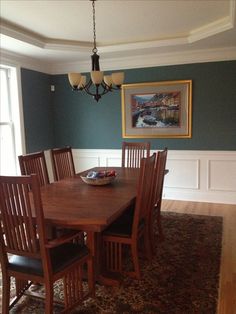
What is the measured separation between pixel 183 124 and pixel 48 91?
263cm

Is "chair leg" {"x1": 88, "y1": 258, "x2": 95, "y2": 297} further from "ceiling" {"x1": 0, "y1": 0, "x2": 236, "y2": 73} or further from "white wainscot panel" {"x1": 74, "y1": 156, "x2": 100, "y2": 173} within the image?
"white wainscot panel" {"x1": 74, "y1": 156, "x2": 100, "y2": 173}

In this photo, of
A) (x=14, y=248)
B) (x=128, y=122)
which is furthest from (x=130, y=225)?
(x=128, y=122)

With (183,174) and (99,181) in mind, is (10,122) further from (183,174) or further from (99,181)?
(183,174)

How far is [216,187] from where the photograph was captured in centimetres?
459

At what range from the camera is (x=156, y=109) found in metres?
4.78

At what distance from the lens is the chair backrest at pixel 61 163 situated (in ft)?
11.2

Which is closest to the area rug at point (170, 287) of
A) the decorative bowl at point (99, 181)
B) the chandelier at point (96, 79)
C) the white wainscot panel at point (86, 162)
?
the decorative bowl at point (99, 181)

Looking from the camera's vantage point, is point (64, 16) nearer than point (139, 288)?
No

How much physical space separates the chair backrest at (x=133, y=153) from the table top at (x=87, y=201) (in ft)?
2.39

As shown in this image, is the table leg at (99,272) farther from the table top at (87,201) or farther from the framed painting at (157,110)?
the framed painting at (157,110)

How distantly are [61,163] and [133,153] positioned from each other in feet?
3.47

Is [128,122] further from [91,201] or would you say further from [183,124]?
[91,201]

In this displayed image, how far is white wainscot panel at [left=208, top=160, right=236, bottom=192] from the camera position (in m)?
4.50

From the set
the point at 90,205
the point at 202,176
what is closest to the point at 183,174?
the point at 202,176
